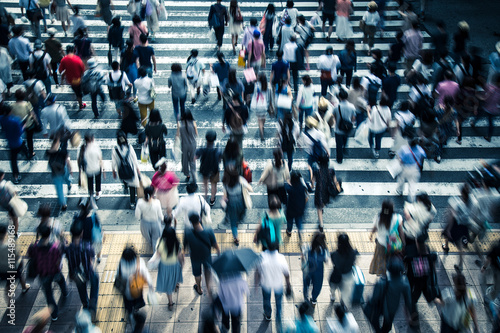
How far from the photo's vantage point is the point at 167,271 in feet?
23.9

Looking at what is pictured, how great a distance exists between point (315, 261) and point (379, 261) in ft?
4.61

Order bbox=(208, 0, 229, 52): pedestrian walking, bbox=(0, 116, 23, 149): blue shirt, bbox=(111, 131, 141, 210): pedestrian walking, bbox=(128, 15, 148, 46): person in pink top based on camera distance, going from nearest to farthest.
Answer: bbox=(111, 131, 141, 210): pedestrian walking
bbox=(0, 116, 23, 149): blue shirt
bbox=(128, 15, 148, 46): person in pink top
bbox=(208, 0, 229, 52): pedestrian walking

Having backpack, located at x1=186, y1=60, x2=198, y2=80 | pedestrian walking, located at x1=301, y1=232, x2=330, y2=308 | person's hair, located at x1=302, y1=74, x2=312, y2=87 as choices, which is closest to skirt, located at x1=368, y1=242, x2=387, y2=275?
pedestrian walking, located at x1=301, y1=232, x2=330, y2=308

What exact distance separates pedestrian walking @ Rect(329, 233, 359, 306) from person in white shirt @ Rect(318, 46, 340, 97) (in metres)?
6.37

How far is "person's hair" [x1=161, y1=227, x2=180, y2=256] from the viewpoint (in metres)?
7.02

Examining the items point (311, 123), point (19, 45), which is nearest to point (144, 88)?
point (311, 123)

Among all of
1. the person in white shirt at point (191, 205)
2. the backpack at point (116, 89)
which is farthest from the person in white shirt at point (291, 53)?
the person in white shirt at point (191, 205)

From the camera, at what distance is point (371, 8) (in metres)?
15.0

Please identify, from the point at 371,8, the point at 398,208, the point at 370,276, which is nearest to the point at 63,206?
the point at 370,276

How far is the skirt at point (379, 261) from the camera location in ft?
25.7

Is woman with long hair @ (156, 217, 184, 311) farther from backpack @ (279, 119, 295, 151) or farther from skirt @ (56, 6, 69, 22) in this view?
skirt @ (56, 6, 69, 22)

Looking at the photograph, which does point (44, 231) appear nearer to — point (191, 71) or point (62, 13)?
point (191, 71)

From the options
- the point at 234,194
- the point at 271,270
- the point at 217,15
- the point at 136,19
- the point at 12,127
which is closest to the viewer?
the point at 271,270

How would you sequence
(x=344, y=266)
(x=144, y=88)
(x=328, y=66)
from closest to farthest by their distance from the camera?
(x=344, y=266) < (x=144, y=88) < (x=328, y=66)
